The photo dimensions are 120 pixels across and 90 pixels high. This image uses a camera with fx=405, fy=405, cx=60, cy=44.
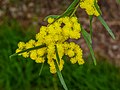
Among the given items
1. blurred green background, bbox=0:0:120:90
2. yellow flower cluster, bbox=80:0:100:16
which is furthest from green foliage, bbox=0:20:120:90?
yellow flower cluster, bbox=80:0:100:16

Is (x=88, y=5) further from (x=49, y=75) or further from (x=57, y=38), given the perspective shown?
(x=49, y=75)

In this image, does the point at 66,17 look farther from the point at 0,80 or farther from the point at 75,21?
the point at 0,80

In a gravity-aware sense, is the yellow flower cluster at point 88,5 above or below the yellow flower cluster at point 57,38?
above

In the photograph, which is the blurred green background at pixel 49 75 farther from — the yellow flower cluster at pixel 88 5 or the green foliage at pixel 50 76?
the yellow flower cluster at pixel 88 5

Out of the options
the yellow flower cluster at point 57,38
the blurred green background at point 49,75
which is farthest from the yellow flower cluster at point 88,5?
the blurred green background at point 49,75

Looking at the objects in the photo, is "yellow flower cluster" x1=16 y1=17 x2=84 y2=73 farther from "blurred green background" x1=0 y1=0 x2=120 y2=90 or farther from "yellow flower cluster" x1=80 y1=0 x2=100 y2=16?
"blurred green background" x1=0 y1=0 x2=120 y2=90

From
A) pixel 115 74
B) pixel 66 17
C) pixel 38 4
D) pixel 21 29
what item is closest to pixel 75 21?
pixel 66 17

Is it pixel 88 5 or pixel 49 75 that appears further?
pixel 49 75

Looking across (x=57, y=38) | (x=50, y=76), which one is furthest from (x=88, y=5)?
(x=50, y=76)
